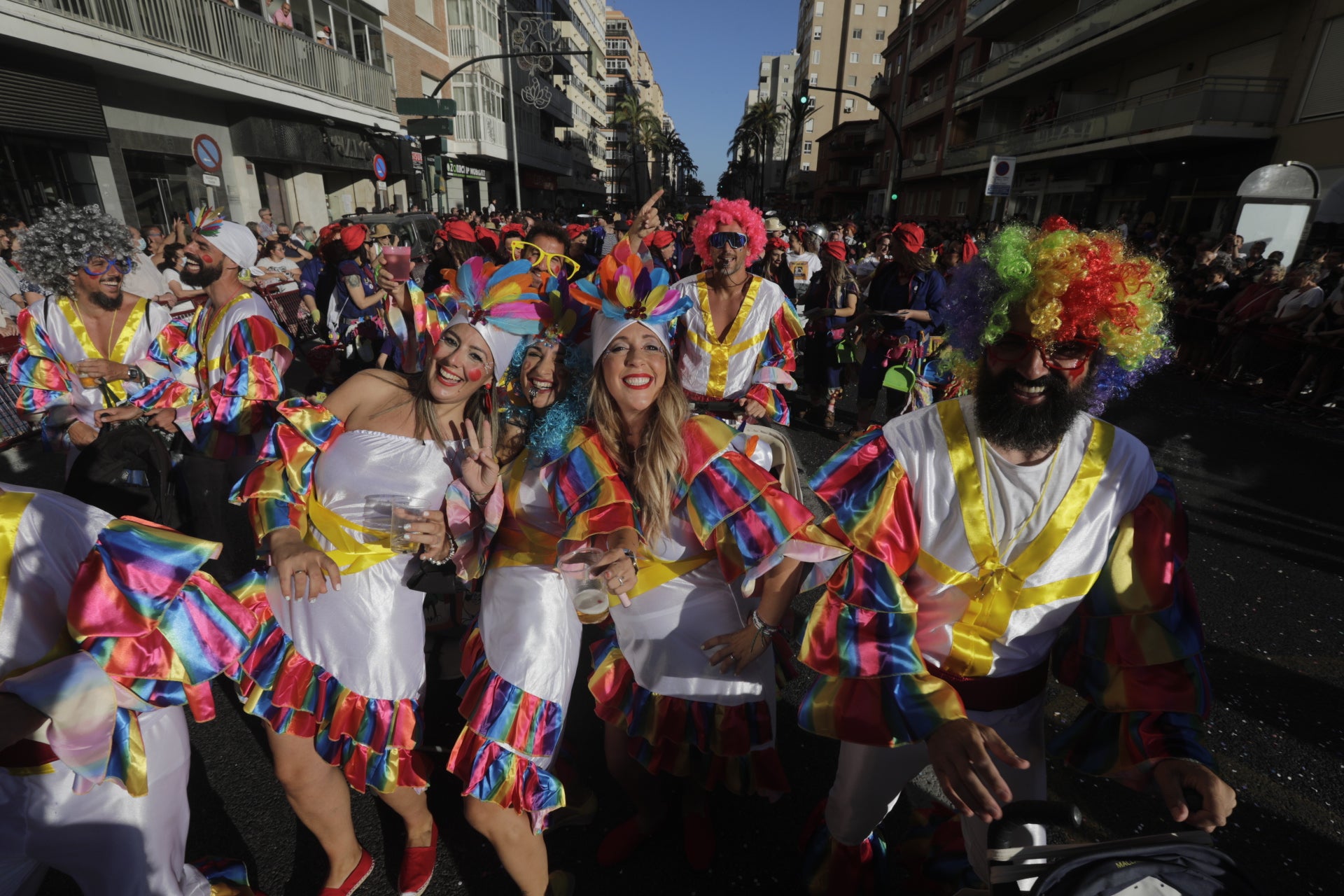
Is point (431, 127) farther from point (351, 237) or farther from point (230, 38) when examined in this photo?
point (351, 237)

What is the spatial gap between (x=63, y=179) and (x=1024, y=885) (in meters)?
16.6

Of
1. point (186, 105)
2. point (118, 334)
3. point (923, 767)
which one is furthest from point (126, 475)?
point (186, 105)

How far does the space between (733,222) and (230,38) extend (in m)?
15.4

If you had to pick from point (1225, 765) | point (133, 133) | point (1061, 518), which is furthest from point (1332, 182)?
point (133, 133)

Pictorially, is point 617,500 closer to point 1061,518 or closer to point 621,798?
point 1061,518

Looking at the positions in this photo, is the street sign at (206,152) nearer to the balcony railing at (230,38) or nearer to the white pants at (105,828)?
the balcony railing at (230,38)

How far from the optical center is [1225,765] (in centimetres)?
280

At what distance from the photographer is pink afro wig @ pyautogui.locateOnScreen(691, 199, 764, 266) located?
180 inches

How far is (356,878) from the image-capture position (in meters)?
2.19

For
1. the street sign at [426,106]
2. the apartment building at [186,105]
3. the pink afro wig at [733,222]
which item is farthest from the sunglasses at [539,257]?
the street sign at [426,106]

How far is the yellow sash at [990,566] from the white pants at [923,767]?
242 mm

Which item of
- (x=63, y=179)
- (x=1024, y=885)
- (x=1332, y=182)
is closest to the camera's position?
(x=1024, y=885)

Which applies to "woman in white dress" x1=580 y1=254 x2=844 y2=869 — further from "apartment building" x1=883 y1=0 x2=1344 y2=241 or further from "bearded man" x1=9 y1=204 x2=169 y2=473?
"apartment building" x1=883 y1=0 x2=1344 y2=241

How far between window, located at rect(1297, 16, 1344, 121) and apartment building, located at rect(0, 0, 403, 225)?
20.3 m
